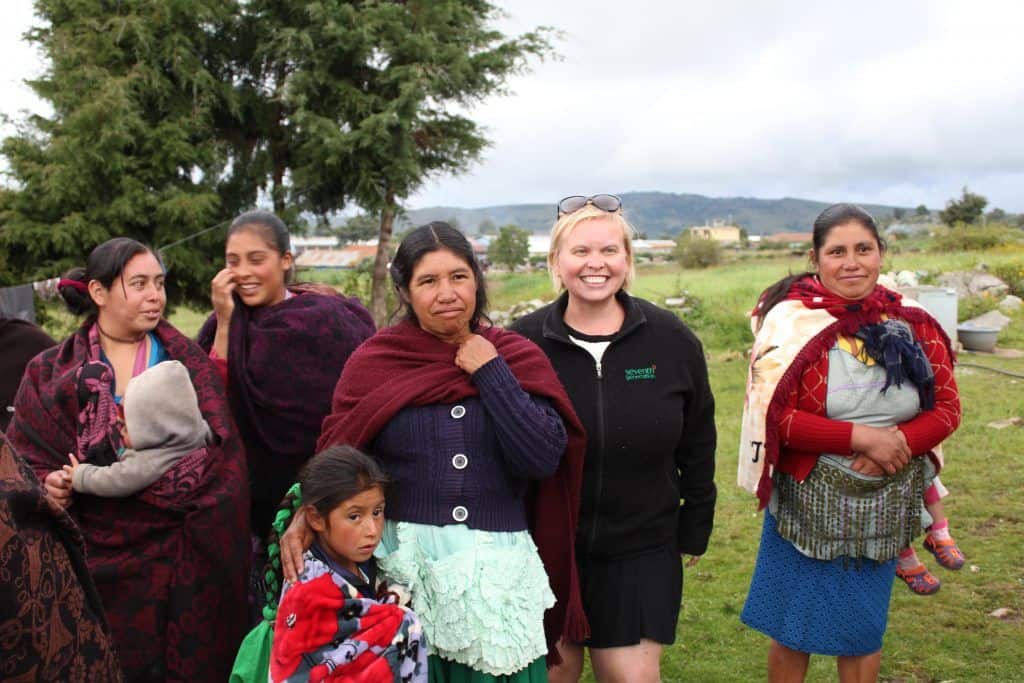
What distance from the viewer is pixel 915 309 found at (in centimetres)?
316

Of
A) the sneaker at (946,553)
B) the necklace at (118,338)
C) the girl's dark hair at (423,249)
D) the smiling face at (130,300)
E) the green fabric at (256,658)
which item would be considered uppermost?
the girl's dark hair at (423,249)

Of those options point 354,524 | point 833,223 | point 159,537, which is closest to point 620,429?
point 354,524

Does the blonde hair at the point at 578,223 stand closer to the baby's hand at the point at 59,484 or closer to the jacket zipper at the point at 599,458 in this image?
the jacket zipper at the point at 599,458

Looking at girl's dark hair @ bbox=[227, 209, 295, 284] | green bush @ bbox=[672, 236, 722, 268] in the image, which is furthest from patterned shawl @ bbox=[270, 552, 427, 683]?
green bush @ bbox=[672, 236, 722, 268]

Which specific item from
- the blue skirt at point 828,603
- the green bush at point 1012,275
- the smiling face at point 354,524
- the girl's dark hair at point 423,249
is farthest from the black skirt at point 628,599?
the green bush at point 1012,275

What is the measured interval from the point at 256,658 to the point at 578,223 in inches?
65.7

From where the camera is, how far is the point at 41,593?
4.33 ft

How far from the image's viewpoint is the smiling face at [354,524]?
7.54ft

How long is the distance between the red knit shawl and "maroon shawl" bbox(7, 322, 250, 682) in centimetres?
192

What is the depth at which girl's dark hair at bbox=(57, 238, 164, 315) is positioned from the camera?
3.00m

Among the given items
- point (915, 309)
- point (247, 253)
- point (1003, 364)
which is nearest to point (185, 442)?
point (247, 253)

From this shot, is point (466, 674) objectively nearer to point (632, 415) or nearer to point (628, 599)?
point (628, 599)

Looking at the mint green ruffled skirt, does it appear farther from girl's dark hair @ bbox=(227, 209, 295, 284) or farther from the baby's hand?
girl's dark hair @ bbox=(227, 209, 295, 284)

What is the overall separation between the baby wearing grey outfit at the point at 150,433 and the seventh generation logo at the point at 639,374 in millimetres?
1493
